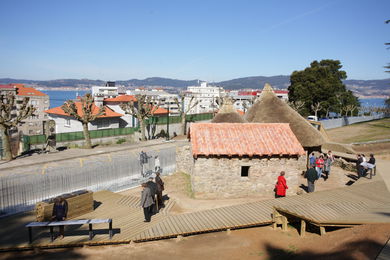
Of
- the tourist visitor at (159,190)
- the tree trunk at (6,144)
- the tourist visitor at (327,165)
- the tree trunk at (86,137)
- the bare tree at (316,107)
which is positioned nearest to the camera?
the tourist visitor at (159,190)

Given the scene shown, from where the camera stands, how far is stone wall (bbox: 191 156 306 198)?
15.7m

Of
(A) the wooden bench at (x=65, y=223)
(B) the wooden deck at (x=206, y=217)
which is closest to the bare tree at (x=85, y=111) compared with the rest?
(B) the wooden deck at (x=206, y=217)

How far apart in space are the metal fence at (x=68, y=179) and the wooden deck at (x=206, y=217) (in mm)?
949

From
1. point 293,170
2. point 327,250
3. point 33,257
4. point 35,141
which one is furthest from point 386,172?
point 35,141

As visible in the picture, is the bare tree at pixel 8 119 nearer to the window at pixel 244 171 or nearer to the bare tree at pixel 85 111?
the bare tree at pixel 85 111

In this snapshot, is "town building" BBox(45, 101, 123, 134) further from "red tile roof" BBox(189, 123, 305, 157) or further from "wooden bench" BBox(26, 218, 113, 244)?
"wooden bench" BBox(26, 218, 113, 244)

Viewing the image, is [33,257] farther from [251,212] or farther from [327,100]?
[327,100]

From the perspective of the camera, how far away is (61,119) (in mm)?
39500

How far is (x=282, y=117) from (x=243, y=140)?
724 centimetres

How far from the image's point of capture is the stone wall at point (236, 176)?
51.6 ft

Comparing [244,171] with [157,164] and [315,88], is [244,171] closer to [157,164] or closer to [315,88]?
[157,164]

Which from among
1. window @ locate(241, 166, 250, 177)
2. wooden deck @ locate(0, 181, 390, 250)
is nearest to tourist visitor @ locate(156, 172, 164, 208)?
wooden deck @ locate(0, 181, 390, 250)

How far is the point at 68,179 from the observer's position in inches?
615

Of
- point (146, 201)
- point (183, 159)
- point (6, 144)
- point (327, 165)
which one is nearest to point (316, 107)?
point (327, 165)
